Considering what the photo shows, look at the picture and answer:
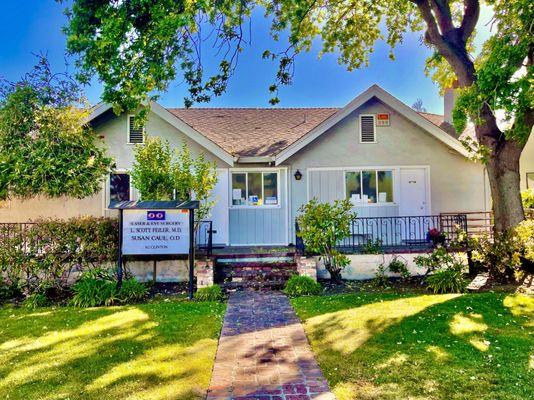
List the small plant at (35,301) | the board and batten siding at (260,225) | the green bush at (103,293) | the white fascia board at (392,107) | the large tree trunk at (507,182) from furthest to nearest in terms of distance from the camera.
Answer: the board and batten siding at (260,225)
the white fascia board at (392,107)
the large tree trunk at (507,182)
the green bush at (103,293)
the small plant at (35,301)

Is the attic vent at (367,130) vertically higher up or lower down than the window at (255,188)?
higher up

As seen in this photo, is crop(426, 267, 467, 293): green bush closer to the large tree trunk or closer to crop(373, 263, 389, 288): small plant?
crop(373, 263, 389, 288): small plant

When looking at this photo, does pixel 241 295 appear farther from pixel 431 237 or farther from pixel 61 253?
pixel 431 237

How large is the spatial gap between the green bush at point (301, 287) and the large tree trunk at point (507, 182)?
5.34 metres

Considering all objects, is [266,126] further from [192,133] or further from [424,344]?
[424,344]

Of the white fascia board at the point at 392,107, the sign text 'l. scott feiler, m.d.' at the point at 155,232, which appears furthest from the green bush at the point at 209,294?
the white fascia board at the point at 392,107

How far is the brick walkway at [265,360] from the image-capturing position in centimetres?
416

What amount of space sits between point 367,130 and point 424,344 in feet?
29.6

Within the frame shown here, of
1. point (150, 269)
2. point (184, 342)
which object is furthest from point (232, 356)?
point (150, 269)

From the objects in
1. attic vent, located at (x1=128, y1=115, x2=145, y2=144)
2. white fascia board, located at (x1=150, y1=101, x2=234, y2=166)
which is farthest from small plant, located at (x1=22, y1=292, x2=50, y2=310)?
white fascia board, located at (x1=150, y1=101, x2=234, y2=166)

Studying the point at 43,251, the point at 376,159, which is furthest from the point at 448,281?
the point at 43,251

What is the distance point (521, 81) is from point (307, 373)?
719cm

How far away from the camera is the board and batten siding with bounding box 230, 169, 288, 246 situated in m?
12.8

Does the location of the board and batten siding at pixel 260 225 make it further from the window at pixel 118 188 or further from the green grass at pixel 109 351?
the green grass at pixel 109 351
